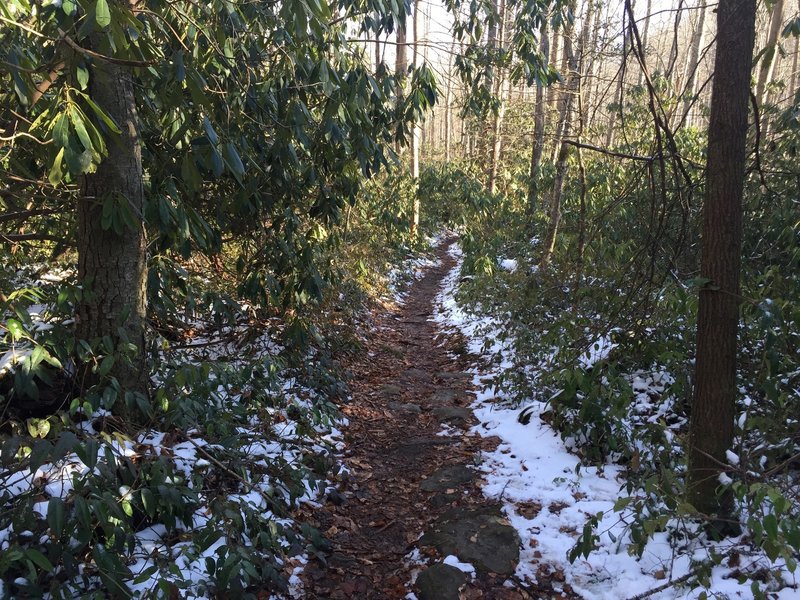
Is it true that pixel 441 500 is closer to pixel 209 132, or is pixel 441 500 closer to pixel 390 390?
pixel 390 390

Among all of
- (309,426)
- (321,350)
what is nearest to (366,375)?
(321,350)

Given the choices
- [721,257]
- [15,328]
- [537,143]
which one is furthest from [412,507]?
[537,143]

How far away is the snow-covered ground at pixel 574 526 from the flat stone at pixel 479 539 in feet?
0.27

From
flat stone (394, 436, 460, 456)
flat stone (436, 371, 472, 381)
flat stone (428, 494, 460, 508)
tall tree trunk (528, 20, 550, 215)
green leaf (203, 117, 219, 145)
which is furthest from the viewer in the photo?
tall tree trunk (528, 20, 550, 215)

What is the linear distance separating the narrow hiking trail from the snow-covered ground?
151 mm

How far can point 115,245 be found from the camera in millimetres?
3324

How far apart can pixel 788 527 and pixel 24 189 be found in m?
5.56

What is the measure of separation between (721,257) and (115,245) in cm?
356

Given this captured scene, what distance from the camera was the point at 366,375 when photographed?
6.88 m

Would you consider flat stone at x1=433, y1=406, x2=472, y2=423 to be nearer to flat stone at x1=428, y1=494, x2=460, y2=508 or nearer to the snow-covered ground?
the snow-covered ground

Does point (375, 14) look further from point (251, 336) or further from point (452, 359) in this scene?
point (452, 359)

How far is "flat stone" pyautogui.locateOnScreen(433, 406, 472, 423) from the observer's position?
18.6 feet

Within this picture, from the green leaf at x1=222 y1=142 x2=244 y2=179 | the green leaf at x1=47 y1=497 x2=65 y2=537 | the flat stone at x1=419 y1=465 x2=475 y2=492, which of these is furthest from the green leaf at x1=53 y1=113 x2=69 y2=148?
the flat stone at x1=419 y1=465 x2=475 y2=492

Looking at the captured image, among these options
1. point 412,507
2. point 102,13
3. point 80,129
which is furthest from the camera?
point 412,507
